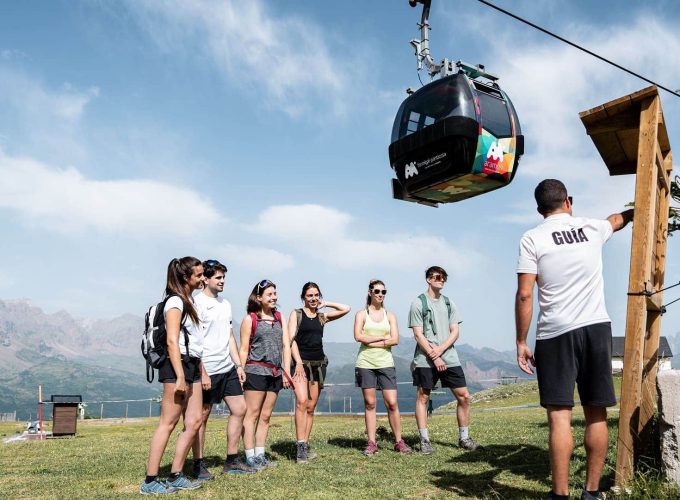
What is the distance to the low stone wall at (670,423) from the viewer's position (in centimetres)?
446

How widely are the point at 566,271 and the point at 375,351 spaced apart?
13.6ft

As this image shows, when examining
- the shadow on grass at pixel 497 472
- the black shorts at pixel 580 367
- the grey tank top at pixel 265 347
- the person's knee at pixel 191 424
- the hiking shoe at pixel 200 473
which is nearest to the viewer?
the black shorts at pixel 580 367

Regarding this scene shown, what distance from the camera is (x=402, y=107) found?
9289 mm

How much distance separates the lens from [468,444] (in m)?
8.27

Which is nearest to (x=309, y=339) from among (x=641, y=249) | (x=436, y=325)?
(x=436, y=325)

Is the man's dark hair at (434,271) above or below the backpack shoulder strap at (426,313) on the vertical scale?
above

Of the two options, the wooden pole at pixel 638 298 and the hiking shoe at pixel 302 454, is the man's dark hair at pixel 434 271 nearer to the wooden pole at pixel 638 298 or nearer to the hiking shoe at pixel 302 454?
the hiking shoe at pixel 302 454

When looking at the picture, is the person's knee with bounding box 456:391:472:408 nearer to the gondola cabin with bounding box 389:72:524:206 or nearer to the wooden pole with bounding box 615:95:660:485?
the gondola cabin with bounding box 389:72:524:206

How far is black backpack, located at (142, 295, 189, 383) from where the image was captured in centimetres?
593

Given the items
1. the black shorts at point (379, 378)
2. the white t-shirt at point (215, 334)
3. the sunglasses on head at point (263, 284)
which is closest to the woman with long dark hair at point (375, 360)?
the black shorts at point (379, 378)

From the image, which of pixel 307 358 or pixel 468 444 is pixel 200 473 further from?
pixel 468 444

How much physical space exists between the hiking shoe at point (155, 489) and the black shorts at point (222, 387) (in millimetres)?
1064

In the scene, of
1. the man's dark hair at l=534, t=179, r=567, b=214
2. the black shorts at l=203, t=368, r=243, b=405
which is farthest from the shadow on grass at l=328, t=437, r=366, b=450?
the man's dark hair at l=534, t=179, r=567, b=214

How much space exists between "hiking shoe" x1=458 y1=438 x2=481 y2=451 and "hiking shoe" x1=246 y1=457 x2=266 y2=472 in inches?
111
